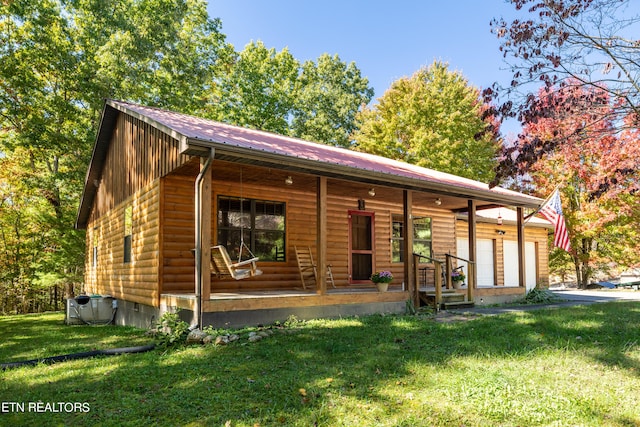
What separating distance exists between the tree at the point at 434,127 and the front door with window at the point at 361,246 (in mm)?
11944

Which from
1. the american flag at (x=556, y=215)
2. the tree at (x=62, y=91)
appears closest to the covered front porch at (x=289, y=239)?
the american flag at (x=556, y=215)

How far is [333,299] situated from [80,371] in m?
4.29

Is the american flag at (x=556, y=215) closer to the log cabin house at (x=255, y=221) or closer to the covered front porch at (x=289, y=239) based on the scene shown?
the log cabin house at (x=255, y=221)

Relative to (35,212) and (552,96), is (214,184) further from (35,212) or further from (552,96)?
(35,212)

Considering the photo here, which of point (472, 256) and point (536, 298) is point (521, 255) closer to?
point (536, 298)

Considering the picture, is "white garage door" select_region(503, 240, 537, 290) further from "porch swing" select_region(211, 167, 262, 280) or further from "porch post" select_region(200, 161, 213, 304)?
"porch post" select_region(200, 161, 213, 304)

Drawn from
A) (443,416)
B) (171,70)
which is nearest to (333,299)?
(443,416)

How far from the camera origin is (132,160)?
33.8 feet

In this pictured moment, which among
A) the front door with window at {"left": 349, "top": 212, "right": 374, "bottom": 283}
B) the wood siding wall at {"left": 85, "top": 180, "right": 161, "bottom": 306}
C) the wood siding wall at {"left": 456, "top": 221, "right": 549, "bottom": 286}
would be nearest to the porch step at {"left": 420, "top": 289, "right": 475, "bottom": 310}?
the front door with window at {"left": 349, "top": 212, "right": 374, "bottom": 283}

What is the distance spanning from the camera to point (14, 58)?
52.2ft

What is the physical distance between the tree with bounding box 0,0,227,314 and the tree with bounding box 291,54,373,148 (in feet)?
25.6

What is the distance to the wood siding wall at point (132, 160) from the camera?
802 centimetres

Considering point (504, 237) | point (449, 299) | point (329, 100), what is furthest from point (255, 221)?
point (329, 100)

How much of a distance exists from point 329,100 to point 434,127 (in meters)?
8.25
